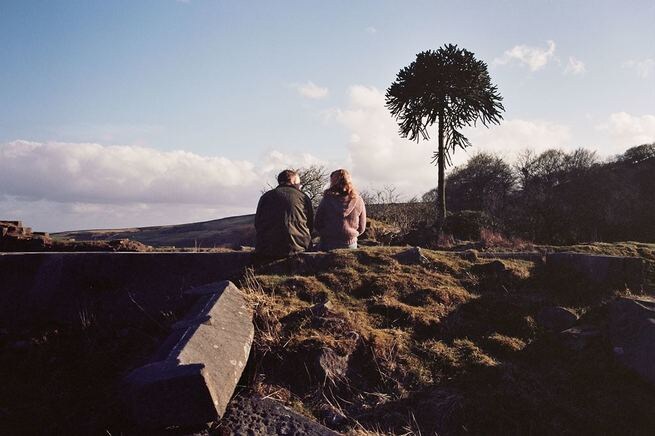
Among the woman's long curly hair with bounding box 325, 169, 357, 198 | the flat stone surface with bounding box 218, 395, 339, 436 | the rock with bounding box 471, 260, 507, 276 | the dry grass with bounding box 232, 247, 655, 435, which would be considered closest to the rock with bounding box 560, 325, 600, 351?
the dry grass with bounding box 232, 247, 655, 435

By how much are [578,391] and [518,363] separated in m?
0.50

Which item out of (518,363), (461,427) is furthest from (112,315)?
(518,363)

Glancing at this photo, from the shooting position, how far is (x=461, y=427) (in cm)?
348

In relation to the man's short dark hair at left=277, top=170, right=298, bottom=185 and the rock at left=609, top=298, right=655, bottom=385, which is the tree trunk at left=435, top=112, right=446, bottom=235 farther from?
the rock at left=609, top=298, right=655, bottom=385

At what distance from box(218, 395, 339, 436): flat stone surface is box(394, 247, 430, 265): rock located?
309 centimetres

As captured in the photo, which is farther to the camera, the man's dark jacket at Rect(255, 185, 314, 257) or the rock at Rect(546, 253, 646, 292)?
the rock at Rect(546, 253, 646, 292)

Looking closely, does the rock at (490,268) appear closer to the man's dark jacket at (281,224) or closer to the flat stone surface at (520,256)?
the flat stone surface at (520,256)

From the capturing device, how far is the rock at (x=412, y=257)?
5975 mm

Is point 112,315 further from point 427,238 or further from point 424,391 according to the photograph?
point 427,238

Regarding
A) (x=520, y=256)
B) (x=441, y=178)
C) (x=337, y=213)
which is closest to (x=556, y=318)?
(x=520, y=256)

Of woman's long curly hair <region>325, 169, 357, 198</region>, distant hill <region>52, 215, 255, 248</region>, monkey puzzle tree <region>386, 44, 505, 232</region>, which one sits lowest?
distant hill <region>52, 215, 255, 248</region>

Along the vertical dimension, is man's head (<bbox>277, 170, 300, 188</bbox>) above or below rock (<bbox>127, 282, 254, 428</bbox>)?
above

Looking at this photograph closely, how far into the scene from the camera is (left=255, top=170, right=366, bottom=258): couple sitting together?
5.59 m

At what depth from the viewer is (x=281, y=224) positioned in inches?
220
